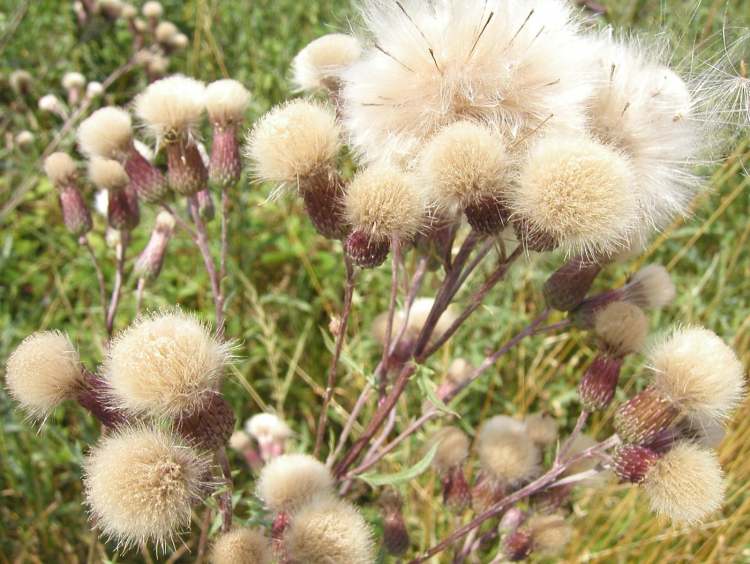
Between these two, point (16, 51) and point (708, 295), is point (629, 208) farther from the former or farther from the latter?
point (16, 51)

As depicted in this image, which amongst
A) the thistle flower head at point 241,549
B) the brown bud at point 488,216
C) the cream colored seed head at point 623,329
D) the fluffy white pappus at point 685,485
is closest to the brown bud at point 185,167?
the brown bud at point 488,216

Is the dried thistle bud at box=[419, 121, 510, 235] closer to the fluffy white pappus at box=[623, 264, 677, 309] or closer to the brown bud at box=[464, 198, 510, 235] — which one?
the brown bud at box=[464, 198, 510, 235]

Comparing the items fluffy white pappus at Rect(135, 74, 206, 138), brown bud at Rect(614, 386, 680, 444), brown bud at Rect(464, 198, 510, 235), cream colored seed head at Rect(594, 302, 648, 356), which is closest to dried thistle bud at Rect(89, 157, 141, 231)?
fluffy white pappus at Rect(135, 74, 206, 138)

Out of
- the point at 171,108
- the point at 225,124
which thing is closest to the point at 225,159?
the point at 225,124

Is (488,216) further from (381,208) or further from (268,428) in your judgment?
(268,428)

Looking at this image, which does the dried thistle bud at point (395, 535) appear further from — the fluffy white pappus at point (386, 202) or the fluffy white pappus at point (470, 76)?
the fluffy white pappus at point (470, 76)
